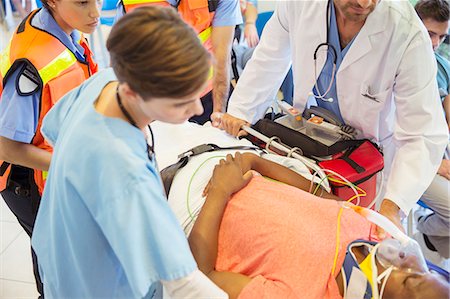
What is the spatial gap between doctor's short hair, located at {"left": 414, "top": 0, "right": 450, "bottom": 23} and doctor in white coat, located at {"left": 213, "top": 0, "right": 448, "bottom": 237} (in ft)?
2.32

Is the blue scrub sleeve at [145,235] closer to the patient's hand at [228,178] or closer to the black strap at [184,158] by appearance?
the patient's hand at [228,178]

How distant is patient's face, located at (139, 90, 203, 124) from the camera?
854mm

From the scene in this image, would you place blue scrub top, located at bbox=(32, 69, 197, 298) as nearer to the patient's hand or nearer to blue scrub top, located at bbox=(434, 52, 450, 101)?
the patient's hand

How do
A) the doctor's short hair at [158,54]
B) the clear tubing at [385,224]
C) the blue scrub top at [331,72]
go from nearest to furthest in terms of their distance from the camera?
the doctor's short hair at [158,54] < the clear tubing at [385,224] < the blue scrub top at [331,72]

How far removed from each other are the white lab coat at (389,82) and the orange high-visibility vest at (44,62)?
0.88 m

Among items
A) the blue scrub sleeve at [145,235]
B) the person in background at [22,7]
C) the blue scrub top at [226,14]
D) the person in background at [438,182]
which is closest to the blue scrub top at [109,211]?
the blue scrub sleeve at [145,235]

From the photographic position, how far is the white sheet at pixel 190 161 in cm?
145

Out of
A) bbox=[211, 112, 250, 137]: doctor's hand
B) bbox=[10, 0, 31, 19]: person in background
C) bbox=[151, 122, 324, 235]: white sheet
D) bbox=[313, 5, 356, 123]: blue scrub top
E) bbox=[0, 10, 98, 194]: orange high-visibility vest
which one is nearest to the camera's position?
bbox=[0, 10, 98, 194]: orange high-visibility vest

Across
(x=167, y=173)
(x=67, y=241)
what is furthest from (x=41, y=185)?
(x=67, y=241)

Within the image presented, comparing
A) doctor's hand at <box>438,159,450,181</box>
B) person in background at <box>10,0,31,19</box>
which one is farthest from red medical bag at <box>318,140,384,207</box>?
person in background at <box>10,0,31,19</box>

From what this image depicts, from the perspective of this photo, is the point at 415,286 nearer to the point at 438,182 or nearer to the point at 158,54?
the point at 158,54

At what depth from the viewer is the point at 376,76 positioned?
1.64 meters

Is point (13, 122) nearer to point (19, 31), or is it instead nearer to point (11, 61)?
point (11, 61)

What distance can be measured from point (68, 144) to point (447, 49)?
2.35 meters
